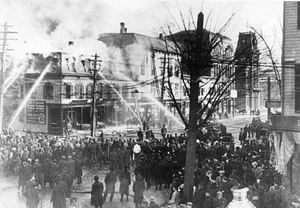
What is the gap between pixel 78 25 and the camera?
Result: 509 inches

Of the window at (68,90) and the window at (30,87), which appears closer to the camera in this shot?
the window at (30,87)

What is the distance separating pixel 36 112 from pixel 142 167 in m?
5.86

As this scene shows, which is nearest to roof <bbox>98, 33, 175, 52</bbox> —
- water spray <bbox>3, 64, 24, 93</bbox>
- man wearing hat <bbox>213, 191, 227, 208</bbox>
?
water spray <bbox>3, 64, 24, 93</bbox>

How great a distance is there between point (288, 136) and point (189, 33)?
15.5ft

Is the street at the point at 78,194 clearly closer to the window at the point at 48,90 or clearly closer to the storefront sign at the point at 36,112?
the storefront sign at the point at 36,112

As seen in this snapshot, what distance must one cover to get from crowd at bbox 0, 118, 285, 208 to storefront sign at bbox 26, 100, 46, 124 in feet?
2.19

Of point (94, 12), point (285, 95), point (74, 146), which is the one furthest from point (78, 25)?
point (285, 95)

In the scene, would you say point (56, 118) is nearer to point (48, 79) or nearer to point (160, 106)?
point (48, 79)

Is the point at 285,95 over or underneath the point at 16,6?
underneath

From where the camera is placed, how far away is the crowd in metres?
9.23

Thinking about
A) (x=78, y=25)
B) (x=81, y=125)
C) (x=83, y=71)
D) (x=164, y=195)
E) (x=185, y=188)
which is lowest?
(x=164, y=195)

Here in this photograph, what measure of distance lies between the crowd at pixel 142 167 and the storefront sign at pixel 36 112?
67cm

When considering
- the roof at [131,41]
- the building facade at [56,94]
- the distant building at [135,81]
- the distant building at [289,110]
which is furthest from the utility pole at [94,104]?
the distant building at [289,110]

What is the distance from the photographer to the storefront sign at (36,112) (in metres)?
14.5
